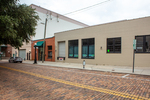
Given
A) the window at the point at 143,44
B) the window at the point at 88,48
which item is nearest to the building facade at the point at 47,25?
the window at the point at 88,48

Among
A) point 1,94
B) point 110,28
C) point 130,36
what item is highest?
point 110,28

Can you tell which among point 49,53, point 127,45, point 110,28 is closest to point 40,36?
point 49,53

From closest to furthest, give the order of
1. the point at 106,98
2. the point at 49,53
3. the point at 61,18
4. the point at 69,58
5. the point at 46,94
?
the point at 106,98, the point at 46,94, the point at 69,58, the point at 49,53, the point at 61,18

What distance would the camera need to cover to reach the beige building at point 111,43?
13.1 metres

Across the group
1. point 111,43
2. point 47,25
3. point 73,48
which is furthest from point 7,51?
point 111,43

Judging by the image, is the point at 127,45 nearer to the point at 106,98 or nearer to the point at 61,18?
the point at 106,98

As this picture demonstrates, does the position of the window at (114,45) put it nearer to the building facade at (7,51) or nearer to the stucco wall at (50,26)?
the stucco wall at (50,26)

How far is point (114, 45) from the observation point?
15102mm

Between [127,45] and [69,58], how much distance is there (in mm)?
9783

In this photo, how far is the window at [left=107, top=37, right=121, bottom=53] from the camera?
1479 cm

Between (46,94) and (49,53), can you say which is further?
(49,53)

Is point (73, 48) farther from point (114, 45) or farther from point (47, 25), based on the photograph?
point (47, 25)

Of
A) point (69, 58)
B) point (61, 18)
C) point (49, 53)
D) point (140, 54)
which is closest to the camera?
point (140, 54)

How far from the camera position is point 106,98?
14.5 feet
